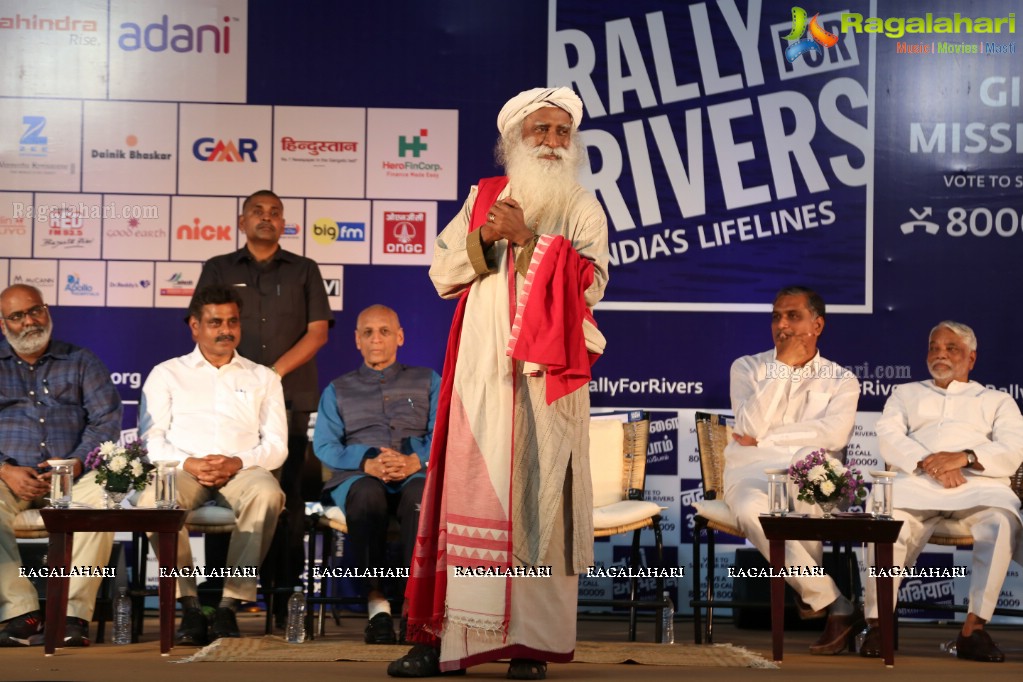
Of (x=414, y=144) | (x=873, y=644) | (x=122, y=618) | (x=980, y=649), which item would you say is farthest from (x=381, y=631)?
(x=414, y=144)

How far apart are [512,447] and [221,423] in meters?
2.30

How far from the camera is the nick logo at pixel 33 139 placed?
7473mm

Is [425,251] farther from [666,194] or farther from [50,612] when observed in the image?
[50,612]

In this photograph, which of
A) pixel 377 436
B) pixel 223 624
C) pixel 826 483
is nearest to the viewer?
pixel 826 483

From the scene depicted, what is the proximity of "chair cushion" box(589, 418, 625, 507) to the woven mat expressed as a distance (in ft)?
3.19

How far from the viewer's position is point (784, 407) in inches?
248

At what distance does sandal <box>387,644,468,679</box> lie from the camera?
435cm

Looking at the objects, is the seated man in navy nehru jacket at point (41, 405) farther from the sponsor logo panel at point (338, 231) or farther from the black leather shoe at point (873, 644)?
the black leather shoe at point (873, 644)

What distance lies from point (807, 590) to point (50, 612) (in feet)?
9.84

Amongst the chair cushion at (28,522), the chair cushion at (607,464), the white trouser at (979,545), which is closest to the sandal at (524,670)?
the white trouser at (979,545)

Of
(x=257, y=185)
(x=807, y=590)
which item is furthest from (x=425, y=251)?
(x=807, y=590)

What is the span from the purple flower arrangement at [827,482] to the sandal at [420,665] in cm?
165

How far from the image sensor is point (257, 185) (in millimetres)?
7480

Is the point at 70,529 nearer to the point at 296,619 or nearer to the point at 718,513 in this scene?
the point at 296,619
